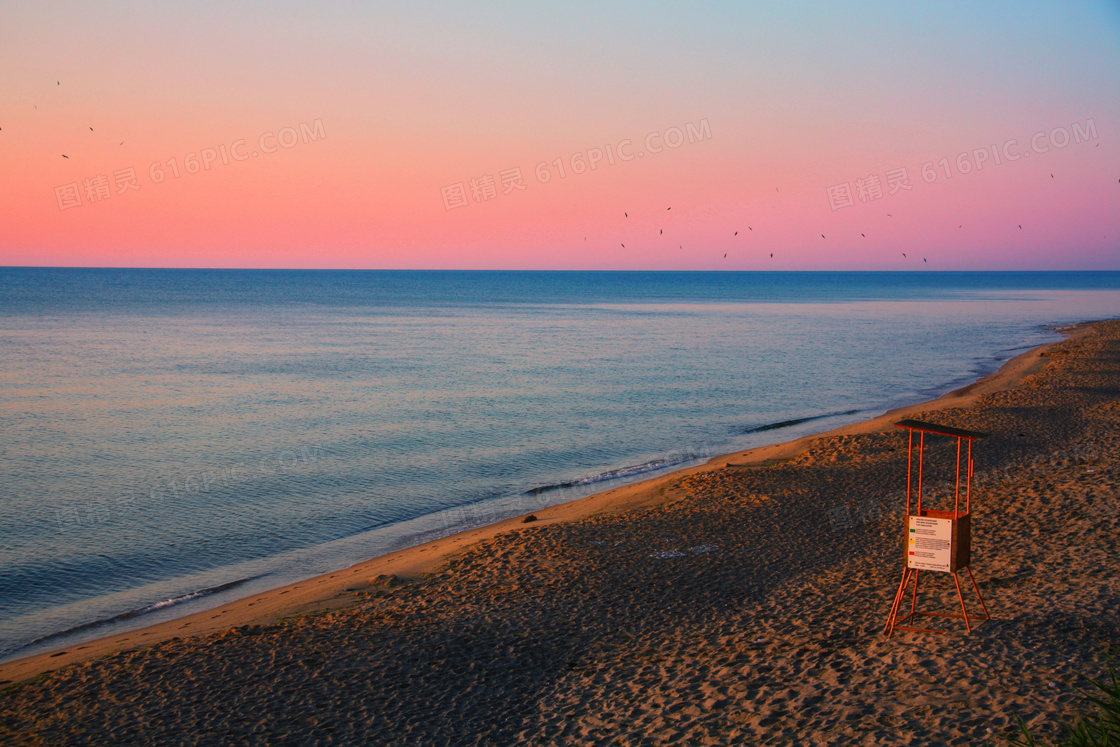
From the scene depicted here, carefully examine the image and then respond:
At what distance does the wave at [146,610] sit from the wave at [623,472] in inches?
312

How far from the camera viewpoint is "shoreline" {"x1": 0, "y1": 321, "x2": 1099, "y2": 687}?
35.9 ft

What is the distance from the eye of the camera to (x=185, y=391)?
112 ft

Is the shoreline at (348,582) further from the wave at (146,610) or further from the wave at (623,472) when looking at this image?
the wave at (623,472)

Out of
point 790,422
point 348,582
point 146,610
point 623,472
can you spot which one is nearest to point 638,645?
point 348,582

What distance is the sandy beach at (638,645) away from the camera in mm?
7688

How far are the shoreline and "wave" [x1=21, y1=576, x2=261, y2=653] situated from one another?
0.51 meters

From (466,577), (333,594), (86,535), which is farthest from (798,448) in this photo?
(86,535)

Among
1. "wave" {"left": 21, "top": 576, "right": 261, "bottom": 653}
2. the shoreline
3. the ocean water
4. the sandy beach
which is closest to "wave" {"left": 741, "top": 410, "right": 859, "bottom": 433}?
the ocean water

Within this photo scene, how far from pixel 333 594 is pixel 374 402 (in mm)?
20505

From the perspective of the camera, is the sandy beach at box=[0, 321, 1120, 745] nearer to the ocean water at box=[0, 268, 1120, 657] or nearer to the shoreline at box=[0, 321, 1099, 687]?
the shoreline at box=[0, 321, 1099, 687]

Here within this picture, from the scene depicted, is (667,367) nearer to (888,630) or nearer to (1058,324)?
(888,630)

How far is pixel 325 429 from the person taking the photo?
2695 centimetres

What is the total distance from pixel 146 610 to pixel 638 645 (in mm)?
8508

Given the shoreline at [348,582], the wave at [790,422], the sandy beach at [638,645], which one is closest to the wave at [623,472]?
the shoreline at [348,582]
